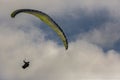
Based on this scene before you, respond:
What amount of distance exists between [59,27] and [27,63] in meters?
7.10

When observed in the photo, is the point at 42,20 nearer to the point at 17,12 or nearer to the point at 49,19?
the point at 49,19

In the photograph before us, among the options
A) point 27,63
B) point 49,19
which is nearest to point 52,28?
point 49,19

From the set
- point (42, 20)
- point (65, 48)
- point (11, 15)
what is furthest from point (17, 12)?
point (65, 48)

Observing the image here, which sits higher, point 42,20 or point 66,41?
point 42,20

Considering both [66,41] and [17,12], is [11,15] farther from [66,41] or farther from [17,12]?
[66,41]

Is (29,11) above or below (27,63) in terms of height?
above

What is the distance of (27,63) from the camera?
170ft

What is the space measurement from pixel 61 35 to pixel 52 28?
2023 mm

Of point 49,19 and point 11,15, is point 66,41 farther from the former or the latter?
point 11,15

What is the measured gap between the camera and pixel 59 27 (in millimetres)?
50531

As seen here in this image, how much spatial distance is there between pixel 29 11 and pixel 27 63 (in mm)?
7689

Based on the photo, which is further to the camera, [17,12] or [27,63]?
[27,63]

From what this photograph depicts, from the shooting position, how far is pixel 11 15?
1943 inches

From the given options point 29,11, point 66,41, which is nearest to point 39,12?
point 29,11
